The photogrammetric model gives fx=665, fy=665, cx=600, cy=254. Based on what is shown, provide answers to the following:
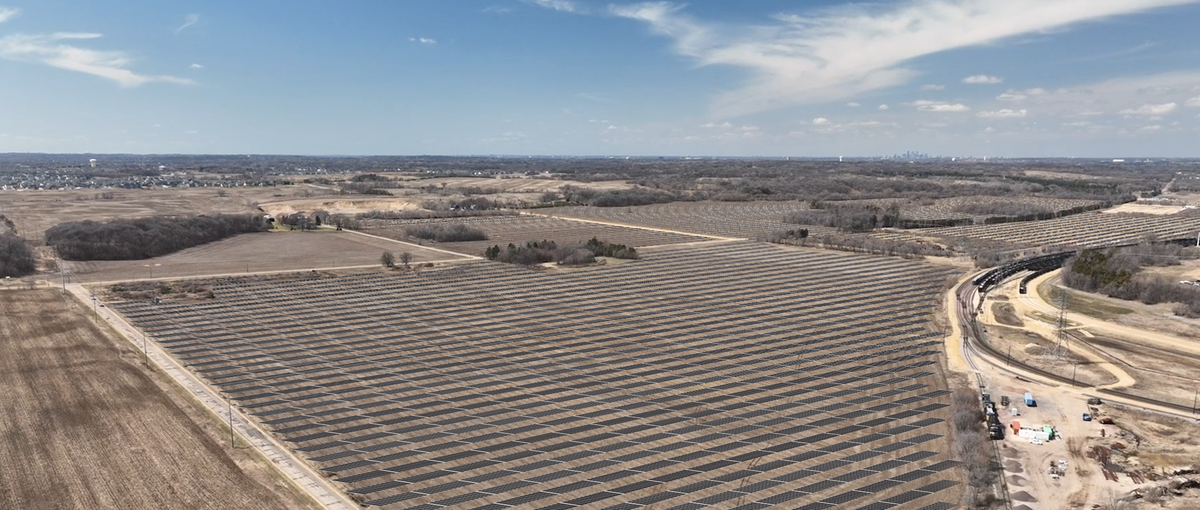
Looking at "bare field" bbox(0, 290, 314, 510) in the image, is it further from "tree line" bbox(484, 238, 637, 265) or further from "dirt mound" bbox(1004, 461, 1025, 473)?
"tree line" bbox(484, 238, 637, 265)

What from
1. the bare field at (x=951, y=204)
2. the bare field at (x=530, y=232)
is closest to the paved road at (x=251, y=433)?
the bare field at (x=530, y=232)

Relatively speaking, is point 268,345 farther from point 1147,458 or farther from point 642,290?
point 1147,458

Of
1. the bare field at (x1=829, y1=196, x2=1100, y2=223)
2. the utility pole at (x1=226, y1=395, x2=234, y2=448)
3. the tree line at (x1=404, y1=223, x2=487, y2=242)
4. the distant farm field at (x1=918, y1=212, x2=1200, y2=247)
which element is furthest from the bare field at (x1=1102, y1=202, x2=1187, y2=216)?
the utility pole at (x1=226, y1=395, x2=234, y2=448)

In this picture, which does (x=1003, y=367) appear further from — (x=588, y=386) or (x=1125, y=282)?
(x=1125, y=282)

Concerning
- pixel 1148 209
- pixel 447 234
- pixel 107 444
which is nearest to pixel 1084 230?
pixel 1148 209

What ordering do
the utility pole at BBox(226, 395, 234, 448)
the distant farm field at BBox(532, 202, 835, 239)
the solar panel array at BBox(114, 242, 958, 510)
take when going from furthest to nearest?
the distant farm field at BBox(532, 202, 835, 239), the utility pole at BBox(226, 395, 234, 448), the solar panel array at BBox(114, 242, 958, 510)

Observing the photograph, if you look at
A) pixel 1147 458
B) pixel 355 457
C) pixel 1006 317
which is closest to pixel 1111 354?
pixel 1006 317
